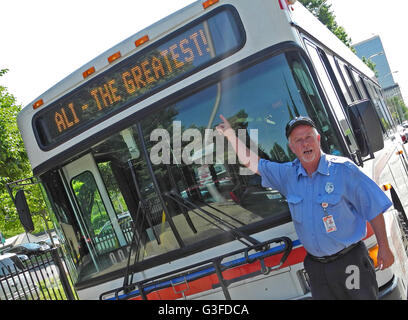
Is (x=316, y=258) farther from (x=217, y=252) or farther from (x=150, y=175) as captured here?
(x=150, y=175)

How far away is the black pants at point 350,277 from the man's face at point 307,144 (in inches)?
26.7

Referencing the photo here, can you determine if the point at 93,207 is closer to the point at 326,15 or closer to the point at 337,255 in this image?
the point at 337,255

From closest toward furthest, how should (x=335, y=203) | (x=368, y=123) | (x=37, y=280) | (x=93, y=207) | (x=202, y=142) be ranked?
(x=335, y=203), (x=368, y=123), (x=202, y=142), (x=93, y=207), (x=37, y=280)

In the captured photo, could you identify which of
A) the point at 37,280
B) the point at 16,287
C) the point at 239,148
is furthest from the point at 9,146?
the point at 239,148

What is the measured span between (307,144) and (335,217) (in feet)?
1.73

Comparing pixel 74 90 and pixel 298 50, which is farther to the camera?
pixel 74 90

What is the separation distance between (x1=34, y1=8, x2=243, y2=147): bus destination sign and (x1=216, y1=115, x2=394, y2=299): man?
1.07 m

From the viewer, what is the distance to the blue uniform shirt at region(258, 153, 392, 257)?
3002 millimetres

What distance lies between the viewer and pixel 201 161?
379 cm

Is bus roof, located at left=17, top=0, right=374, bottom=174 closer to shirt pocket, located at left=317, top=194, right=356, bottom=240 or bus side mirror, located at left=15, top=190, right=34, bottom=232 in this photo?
bus side mirror, located at left=15, top=190, right=34, bottom=232
